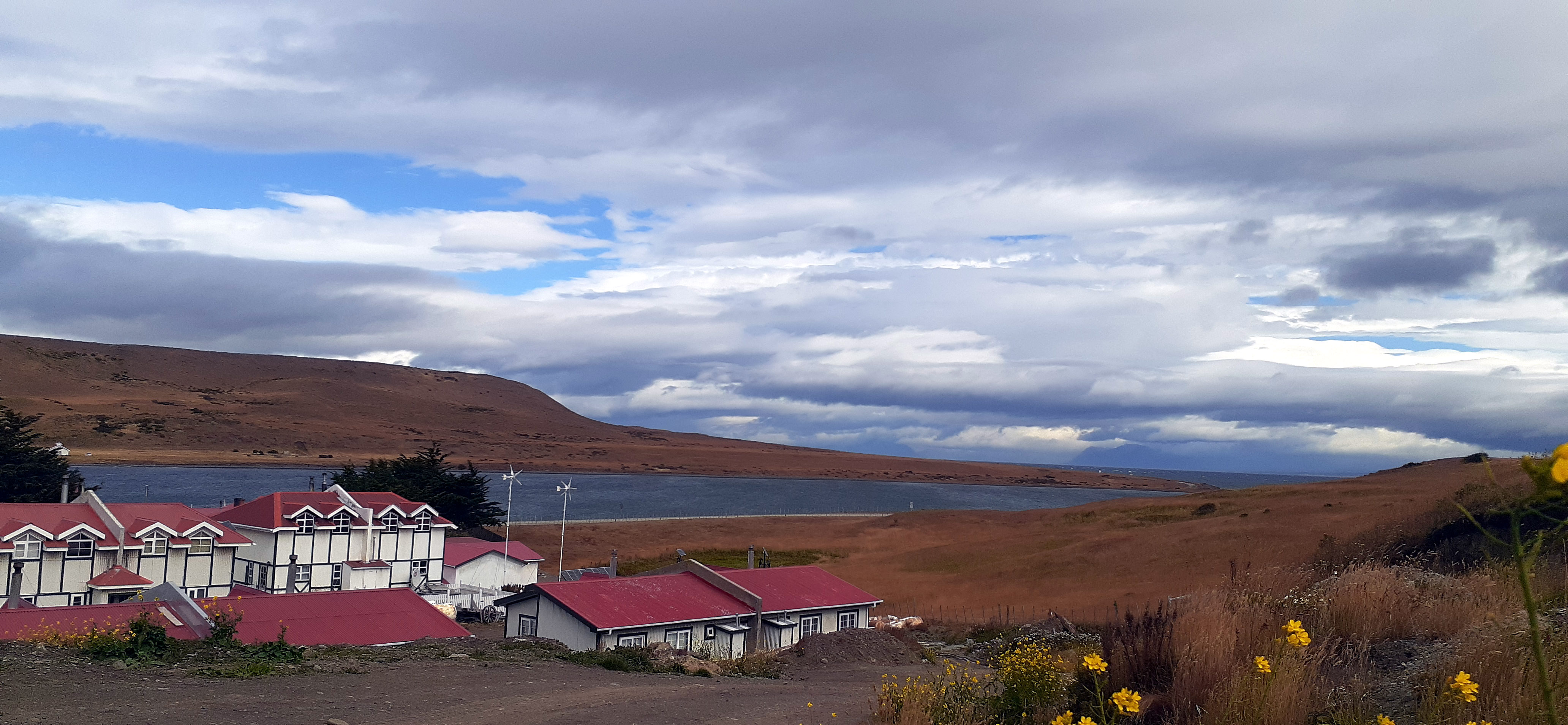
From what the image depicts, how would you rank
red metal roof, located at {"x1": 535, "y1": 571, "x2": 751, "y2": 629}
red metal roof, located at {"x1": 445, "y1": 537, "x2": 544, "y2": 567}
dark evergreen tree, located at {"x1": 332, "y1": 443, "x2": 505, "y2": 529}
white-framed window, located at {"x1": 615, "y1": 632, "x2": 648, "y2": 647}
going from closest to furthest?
white-framed window, located at {"x1": 615, "y1": 632, "x2": 648, "y2": 647} → red metal roof, located at {"x1": 535, "y1": 571, "x2": 751, "y2": 629} → red metal roof, located at {"x1": 445, "y1": 537, "x2": 544, "y2": 567} → dark evergreen tree, located at {"x1": 332, "y1": 443, "x2": 505, "y2": 529}

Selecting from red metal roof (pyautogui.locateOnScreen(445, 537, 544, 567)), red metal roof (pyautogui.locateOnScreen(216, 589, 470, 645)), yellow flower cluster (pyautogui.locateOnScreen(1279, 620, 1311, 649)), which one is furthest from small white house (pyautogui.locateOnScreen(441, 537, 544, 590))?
yellow flower cluster (pyautogui.locateOnScreen(1279, 620, 1311, 649))

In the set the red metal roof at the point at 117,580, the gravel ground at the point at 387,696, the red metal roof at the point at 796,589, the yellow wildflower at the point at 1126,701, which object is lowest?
the red metal roof at the point at 117,580

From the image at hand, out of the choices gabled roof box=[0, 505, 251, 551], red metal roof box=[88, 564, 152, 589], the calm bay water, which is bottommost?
the calm bay water

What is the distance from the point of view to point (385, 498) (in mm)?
42938

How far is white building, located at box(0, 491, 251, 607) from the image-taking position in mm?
32281

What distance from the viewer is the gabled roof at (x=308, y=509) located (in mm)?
38469

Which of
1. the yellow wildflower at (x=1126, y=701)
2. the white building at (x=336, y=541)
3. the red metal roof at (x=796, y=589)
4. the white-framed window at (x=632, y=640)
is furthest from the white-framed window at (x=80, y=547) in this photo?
→ the yellow wildflower at (x=1126, y=701)

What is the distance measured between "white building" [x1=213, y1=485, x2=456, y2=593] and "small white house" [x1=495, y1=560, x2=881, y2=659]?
Result: 14.5 m

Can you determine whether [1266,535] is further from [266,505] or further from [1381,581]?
[266,505]

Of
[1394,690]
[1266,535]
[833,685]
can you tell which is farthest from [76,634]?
[1266,535]

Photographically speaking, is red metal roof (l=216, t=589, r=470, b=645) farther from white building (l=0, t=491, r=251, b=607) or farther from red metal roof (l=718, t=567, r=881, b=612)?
white building (l=0, t=491, r=251, b=607)

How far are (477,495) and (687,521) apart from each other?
82.7 ft

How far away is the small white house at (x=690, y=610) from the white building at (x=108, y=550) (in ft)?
47.6

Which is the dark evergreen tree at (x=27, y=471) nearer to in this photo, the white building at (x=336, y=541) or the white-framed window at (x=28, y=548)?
the white building at (x=336, y=541)
